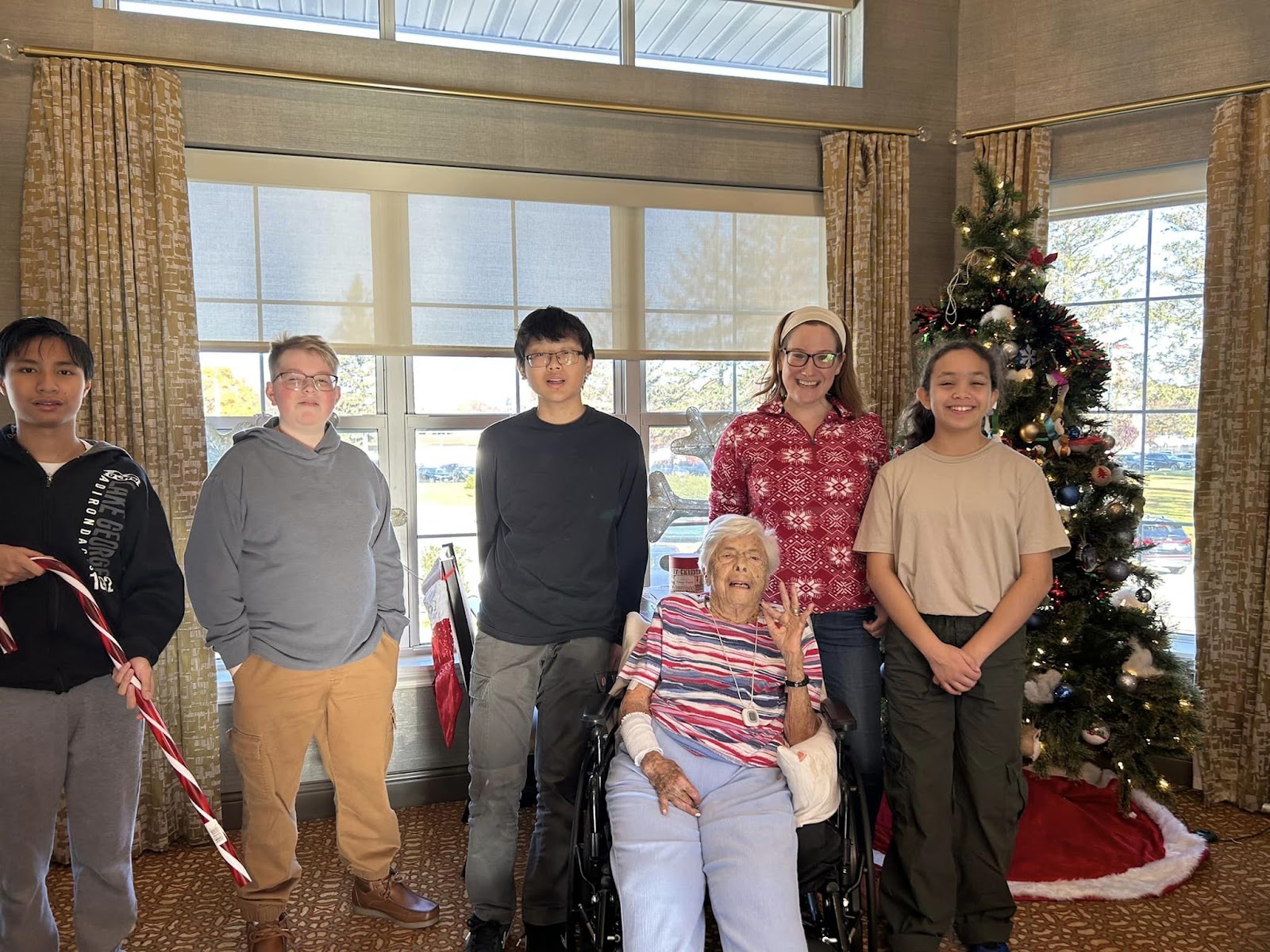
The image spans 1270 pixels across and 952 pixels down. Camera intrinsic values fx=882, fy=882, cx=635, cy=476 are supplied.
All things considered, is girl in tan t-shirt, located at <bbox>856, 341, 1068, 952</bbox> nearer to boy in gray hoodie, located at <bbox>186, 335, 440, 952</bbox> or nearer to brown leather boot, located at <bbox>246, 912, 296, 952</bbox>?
boy in gray hoodie, located at <bbox>186, 335, 440, 952</bbox>

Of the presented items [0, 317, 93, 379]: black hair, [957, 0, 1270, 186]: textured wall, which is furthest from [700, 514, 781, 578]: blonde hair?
[957, 0, 1270, 186]: textured wall

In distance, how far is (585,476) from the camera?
2.31m

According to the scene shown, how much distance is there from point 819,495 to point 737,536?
1.10 ft

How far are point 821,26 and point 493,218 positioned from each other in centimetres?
168

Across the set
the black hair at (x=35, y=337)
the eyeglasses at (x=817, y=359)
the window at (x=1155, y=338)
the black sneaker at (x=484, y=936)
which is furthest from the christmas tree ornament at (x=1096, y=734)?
the black hair at (x=35, y=337)

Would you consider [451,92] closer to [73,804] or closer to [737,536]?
[737,536]

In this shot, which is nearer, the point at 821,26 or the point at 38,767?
the point at 38,767

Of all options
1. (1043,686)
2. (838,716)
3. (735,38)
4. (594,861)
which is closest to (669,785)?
(594,861)

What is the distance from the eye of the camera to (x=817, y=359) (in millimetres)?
2424

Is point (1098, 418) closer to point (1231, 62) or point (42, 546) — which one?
point (1231, 62)

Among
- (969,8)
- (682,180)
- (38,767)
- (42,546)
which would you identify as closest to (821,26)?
(969,8)

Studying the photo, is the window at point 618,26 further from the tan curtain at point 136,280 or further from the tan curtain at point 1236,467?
the tan curtain at point 1236,467

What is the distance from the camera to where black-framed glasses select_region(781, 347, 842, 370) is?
242 cm

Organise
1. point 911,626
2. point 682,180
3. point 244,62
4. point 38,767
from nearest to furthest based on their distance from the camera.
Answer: point 38,767
point 911,626
point 244,62
point 682,180
